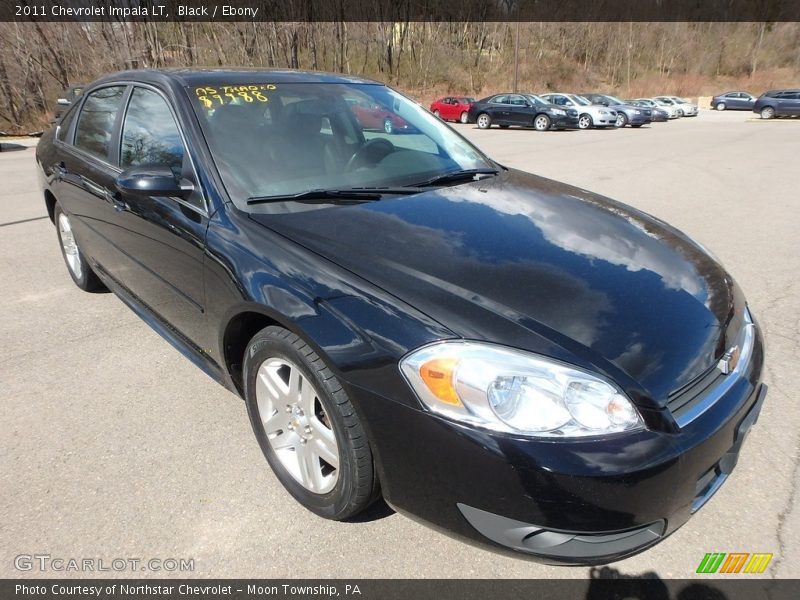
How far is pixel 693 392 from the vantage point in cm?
171

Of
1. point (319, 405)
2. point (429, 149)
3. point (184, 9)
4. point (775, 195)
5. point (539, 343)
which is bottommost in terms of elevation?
point (775, 195)

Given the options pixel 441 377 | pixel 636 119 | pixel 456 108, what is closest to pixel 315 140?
pixel 441 377

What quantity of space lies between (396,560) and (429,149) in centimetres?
212

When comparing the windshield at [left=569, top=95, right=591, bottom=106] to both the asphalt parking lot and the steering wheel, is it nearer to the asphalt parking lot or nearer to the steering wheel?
the asphalt parking lot

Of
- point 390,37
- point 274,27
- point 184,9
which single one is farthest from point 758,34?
point 184,9

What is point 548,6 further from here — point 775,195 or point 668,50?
point 775,195

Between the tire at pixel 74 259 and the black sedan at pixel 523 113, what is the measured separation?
21.6 meters

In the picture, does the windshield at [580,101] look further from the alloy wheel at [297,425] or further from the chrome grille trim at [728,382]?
the alloy wheel at [297,425]

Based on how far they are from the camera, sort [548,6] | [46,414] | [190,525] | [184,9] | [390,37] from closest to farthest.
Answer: [190,525]
[46,414]
[184,9]
[390,37]
[548,6]

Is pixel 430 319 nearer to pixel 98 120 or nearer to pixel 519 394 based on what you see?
pixel 519 394

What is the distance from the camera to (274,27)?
38.7 m

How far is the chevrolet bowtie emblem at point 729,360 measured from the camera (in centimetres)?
185

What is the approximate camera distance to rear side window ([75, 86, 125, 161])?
3.29 m

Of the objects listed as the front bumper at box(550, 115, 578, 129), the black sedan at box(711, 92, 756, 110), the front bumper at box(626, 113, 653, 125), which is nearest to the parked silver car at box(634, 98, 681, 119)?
the black sedan at box(711, 92, 756, 110)
